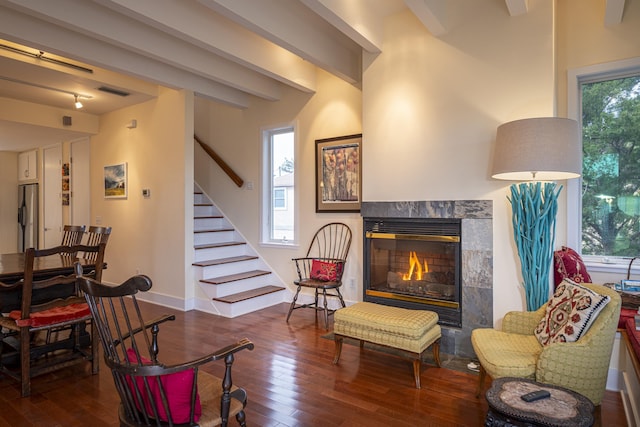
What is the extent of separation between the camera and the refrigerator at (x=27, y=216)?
786 cm

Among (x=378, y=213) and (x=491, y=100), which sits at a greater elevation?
(x=491, y=100)

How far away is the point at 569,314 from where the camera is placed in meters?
2.16

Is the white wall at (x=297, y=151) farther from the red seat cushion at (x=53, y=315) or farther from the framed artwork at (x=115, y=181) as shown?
the red seat cushion at (x=53, y=315)

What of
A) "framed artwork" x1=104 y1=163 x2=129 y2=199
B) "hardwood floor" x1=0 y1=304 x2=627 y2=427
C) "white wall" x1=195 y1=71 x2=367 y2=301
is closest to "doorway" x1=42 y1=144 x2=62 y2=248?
"framed artwork" x1=104 y1=163 x2=129 y2=199

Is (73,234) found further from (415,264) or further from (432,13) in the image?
(432,13)

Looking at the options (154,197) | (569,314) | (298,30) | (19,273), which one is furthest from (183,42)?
(569,314)

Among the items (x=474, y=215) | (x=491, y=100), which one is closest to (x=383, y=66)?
(x=491, y=100)

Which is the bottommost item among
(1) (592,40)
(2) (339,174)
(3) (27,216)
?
(3) (27,216)

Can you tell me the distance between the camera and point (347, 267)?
448cm

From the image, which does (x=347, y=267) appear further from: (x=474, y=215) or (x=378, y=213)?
(x=474, y=215)

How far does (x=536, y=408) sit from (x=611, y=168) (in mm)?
2470

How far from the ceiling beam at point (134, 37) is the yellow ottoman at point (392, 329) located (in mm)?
2923

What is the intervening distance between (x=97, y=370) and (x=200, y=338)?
0.94 meters

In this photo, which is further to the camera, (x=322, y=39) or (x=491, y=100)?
(x=322, y=39)
